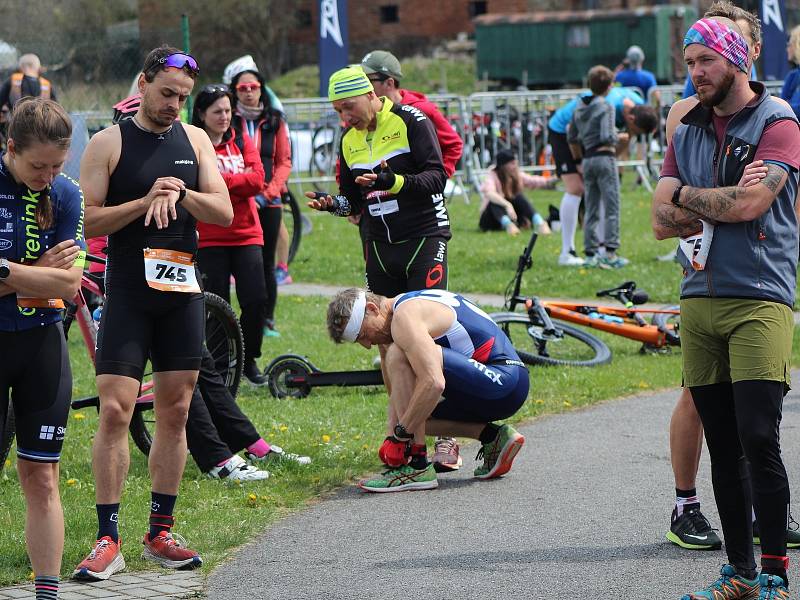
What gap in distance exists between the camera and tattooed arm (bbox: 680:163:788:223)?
461 centimetres

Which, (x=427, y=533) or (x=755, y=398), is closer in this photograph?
(x=755, y=398)

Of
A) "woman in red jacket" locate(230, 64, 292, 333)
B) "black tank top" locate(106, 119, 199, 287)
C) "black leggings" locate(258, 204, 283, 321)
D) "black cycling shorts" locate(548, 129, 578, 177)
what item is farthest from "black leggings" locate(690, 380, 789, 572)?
"black cycling shorts" locate(548, 129, 578, 177)

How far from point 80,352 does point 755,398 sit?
679 cm

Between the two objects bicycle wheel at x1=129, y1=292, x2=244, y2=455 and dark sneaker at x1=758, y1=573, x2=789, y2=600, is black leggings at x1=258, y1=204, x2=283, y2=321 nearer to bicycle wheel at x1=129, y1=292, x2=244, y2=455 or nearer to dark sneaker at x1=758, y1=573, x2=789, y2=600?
bicycle wheel at x1=129, y1=292, x2=244, y2=455

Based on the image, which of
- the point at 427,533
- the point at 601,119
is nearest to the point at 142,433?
the point at 427,533

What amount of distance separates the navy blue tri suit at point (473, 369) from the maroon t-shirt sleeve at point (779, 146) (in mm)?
2310

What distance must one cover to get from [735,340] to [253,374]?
4995 millimetres

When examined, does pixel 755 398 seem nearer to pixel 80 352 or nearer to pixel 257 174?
pixel 257 174

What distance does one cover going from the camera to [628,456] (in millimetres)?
7219

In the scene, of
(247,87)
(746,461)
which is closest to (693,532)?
(746,461)

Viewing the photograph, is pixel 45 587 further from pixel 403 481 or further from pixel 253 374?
pixel 253 374

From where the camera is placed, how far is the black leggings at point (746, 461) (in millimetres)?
4664

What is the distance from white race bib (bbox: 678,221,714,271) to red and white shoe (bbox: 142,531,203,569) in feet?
7.35

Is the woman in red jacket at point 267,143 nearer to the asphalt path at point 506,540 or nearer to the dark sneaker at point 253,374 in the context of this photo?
the dark sneaker at point 253,374
